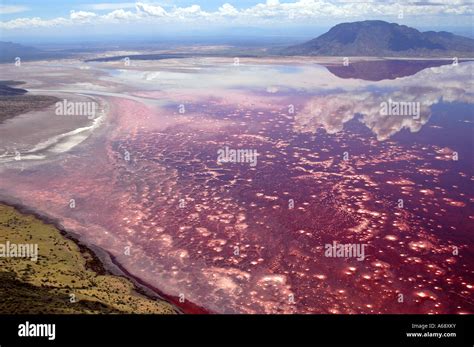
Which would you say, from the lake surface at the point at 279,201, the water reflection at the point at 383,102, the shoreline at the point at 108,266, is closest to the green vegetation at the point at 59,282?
the shoreline at the point at 108,266

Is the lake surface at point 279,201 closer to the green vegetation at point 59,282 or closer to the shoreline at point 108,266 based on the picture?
the shoreline at point 108,266

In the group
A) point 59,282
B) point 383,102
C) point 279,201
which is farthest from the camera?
point 383,102

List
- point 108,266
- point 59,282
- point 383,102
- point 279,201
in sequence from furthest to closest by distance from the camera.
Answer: point 383,102 → point 279,201 → point 108,266 → point 59,282

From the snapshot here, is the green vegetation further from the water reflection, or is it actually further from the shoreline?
the water reflection

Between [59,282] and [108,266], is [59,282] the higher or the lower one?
the higher one

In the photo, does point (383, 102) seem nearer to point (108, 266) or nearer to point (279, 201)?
point (279, 201)

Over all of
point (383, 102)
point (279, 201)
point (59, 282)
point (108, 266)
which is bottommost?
point (108, 266)

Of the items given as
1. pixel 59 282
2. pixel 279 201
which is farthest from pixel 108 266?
pixel 279 201

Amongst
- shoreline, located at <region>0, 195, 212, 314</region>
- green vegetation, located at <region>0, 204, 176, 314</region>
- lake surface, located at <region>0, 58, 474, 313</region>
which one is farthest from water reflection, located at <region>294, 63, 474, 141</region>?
green vegetation, located at <region>0, 204, 176, 314</region>
